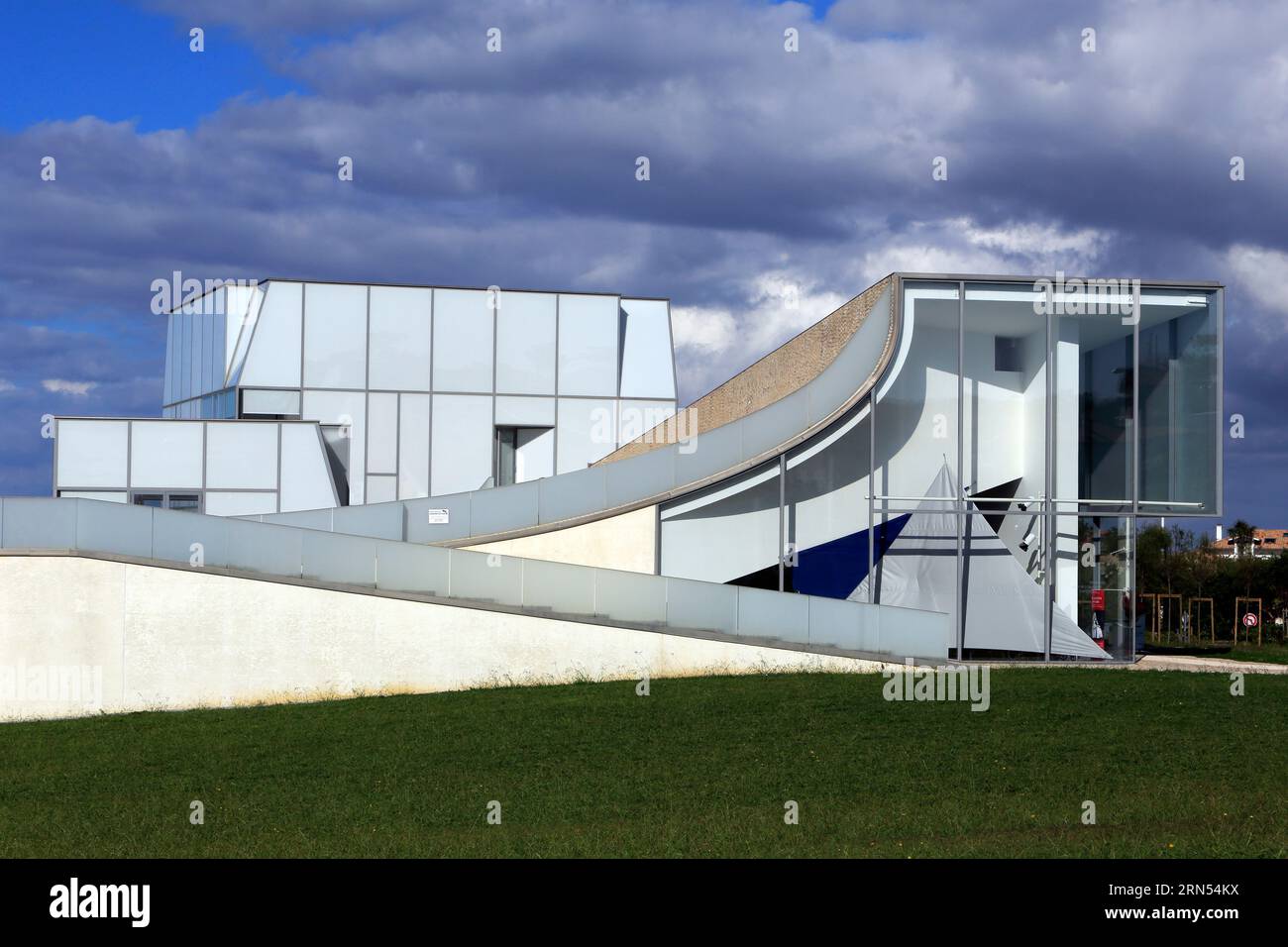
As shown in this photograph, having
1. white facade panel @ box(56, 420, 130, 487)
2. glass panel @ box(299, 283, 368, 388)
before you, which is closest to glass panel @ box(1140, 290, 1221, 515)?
glass panel @ box(299, 283, 368, 388)

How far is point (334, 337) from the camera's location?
4116 cm

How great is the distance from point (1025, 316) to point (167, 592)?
16091 millimetres

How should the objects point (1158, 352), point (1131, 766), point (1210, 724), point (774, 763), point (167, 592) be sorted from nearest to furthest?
point (1131, 766) → point (774, 763) → point (1210, 724) → point (167, 592) → point (1158, 352)

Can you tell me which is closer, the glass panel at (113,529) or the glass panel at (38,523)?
the glass panel at (38,523)

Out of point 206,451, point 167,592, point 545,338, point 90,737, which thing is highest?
point 545,338

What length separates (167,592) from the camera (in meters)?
22.8

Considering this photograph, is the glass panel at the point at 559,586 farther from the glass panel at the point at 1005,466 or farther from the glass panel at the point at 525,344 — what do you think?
the glass panel at the point at 525,344

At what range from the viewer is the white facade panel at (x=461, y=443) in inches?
1629

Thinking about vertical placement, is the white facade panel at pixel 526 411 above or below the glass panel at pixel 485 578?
above

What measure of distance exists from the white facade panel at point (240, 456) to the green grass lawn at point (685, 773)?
12.9m

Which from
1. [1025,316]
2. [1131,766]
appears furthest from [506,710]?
[1025,316]

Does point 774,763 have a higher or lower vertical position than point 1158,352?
lower

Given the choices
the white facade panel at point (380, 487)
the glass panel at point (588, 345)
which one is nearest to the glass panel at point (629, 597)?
the white facade panel at point (380, 487)
